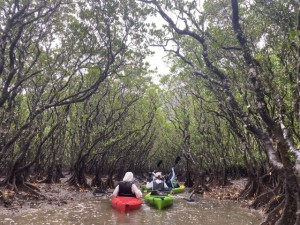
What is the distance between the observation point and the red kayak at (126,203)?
12445mm

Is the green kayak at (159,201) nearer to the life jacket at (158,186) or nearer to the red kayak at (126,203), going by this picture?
the red kayak at (126,203)

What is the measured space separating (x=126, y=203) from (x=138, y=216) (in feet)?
2.96

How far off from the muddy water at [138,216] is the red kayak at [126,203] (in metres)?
0.22

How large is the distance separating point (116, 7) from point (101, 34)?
1.61m

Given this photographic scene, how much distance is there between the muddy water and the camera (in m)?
10.1

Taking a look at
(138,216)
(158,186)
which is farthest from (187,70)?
(138,216)

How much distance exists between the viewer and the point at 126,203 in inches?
491

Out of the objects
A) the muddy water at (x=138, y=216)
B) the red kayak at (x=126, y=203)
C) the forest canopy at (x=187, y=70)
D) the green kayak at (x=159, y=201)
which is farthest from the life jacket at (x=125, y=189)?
the forest canopy at (x=187, y=70)

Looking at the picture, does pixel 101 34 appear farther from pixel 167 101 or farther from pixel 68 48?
pixel 167 101

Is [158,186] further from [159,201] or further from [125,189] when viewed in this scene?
[125,189]

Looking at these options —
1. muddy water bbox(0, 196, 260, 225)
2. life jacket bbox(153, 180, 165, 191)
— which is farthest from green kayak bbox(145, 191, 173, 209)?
life jacket bbox(153, 180, 165, 191)

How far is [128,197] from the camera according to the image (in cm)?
1330

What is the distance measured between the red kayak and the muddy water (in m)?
0.22

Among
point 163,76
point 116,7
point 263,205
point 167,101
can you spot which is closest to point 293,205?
point 263,205
